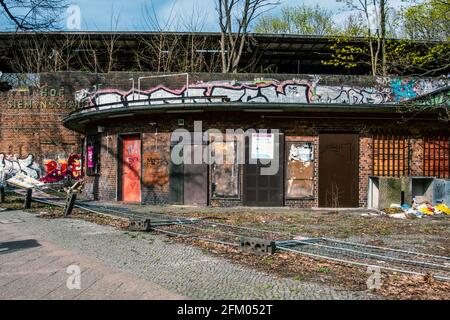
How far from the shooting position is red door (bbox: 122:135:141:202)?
16.7 m

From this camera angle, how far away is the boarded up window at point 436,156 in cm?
1597

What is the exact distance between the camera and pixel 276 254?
714cm

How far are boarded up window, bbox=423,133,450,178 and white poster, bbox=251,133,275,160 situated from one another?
5.54 m

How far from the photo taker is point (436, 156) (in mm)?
16047

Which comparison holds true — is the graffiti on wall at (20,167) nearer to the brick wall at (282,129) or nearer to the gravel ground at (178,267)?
the brick wall at (282,129)

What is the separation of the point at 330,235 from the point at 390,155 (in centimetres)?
A: 775

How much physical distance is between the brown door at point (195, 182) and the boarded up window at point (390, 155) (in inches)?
239

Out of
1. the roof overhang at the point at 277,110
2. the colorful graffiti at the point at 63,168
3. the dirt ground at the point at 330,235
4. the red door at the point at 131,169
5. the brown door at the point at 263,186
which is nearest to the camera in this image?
the dirt ground at the point at 330,235

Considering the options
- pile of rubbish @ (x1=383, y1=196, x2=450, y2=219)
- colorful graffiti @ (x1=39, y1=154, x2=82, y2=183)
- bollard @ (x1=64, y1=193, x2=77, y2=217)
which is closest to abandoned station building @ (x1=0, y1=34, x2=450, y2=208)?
pile of rubbish @ (x1=383, y1=196, x2=450, y2=219)

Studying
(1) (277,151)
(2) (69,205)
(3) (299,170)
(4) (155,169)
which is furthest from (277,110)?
(2) (69,205)

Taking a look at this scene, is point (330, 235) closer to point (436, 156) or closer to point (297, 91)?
point (436, 156)

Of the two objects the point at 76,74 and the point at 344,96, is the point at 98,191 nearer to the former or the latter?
the point at 76,74

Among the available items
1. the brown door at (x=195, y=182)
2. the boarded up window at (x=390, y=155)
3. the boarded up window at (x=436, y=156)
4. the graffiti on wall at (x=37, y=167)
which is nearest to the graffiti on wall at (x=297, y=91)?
the boarded up window at (x=390, y=155)
